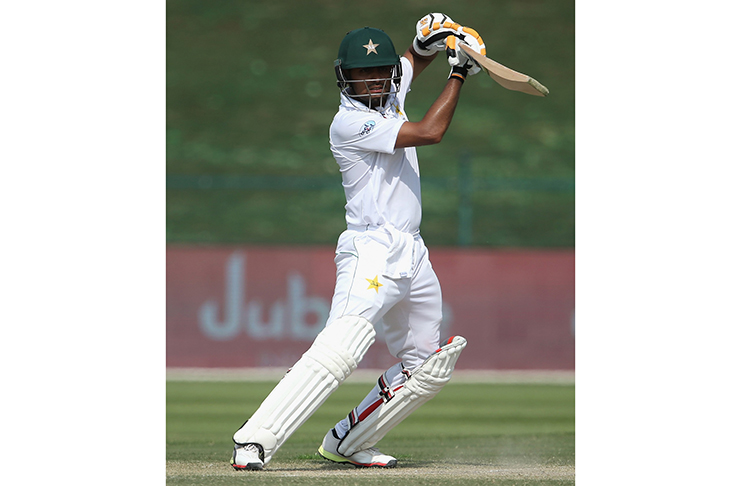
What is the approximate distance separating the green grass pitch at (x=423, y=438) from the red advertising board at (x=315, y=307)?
2.50 ft

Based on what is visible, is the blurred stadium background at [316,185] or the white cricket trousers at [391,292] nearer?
the white cricket trousers at [391,292]

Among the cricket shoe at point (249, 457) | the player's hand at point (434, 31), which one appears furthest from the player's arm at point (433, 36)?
the cricket shoe at point (249, 457)

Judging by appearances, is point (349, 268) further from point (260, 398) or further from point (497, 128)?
point (497, 128)

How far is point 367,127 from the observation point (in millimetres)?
4016

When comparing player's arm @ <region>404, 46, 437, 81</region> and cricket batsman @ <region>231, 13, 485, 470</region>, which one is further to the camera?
player's arm @ <region>404, 46, 437, 81</region>

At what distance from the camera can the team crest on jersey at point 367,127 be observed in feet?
13.1

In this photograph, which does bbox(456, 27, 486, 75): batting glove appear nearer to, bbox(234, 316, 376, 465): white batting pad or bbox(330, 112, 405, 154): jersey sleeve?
bbox(330, 112, 405, 154): jersey sleeve

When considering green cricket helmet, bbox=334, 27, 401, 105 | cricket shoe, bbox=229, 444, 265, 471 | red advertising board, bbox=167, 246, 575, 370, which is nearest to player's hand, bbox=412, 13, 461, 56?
green cricket helmet, bbox=334, 27, 401, 105

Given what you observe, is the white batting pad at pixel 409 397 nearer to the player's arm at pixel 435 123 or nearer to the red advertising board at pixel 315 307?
the player's arm at pixel 435 123

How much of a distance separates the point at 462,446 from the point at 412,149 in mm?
1941

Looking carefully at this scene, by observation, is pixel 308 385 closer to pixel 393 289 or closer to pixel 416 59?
pixel 393 289

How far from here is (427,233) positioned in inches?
485

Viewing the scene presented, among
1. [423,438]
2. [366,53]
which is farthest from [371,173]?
[423,438]

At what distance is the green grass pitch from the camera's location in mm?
3734
